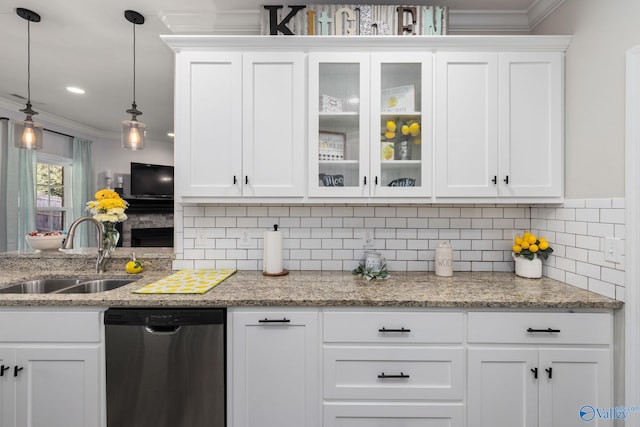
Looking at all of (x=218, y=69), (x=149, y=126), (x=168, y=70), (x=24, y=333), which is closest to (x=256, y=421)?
(x=24, y=333)

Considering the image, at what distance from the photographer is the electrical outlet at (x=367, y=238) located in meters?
1.99

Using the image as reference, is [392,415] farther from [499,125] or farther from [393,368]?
[499,125]

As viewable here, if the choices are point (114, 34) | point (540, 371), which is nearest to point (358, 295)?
point (540, 371)

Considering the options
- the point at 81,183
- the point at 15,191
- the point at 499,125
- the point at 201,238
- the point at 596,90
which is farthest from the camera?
the point at 81,183

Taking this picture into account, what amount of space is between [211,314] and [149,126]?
4.78 m

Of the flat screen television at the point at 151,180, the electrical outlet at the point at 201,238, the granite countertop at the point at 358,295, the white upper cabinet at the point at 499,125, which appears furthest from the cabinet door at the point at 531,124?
the flat screen television at the point at 151,180

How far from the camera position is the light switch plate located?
1.36 metres

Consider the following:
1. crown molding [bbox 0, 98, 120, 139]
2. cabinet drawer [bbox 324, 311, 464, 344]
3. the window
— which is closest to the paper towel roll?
cabinet drawer [bbox 324, 311, 464, 344]

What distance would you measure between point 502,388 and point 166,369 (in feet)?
5.17

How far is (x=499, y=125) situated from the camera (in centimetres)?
166

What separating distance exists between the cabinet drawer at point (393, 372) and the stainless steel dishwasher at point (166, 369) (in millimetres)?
540

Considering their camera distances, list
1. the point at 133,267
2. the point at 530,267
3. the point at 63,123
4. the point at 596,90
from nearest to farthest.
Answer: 1. the point at 596,90
2. the point at 530,267
3. the point at 133,267
4. the point at 63,123

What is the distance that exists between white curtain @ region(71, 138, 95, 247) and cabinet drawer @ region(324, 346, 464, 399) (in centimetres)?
528

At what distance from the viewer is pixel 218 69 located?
5.55 feet
